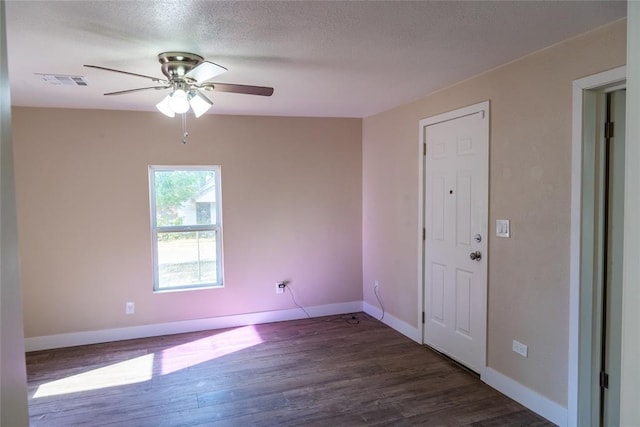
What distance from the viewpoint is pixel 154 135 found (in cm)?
426

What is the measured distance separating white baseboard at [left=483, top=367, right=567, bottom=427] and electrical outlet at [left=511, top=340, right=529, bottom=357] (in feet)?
0.76

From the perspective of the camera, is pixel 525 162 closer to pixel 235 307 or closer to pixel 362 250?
pixel 362 250

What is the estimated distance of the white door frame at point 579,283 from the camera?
2.36 m

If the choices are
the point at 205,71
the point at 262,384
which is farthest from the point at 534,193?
the point at 262,384

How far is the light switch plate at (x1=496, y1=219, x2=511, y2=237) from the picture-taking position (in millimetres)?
2924

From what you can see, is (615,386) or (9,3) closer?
(9,3)

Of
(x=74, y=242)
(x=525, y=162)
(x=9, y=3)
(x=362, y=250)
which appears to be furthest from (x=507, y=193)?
(x=74, y=242)

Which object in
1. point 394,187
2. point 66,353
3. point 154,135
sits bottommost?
point 66,353

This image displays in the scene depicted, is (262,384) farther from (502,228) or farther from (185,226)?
(502,228)

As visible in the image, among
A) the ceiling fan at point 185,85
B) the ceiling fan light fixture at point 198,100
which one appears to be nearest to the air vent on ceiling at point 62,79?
the ceiling fan at point 185,85

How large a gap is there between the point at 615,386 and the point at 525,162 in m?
1.49

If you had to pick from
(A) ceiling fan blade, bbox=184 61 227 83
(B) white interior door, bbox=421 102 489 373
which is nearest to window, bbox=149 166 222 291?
(A) ceiling fan blade, bbox=184 61 227 83

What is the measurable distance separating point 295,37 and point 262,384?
8.52ft

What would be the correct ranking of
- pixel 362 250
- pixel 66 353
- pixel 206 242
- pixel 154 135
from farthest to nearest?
pixel 362 250, pixel 206 242, pixel 154 135, pixel 66 353
